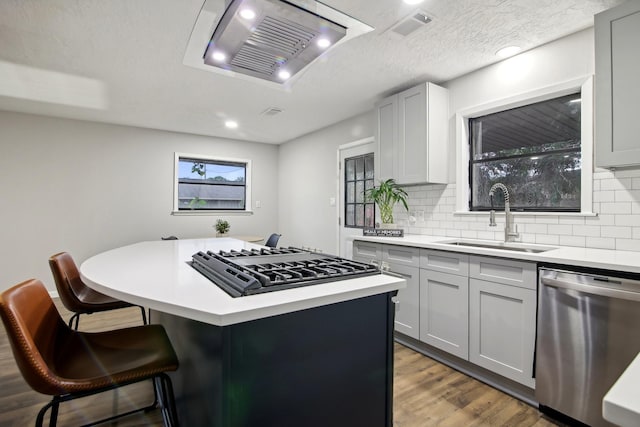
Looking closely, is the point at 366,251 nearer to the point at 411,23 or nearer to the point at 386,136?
the point at 386,136

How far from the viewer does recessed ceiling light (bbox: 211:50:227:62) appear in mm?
1538

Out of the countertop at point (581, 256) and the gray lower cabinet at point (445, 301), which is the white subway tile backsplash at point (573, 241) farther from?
the gray lower cabinet at point (445, 301)

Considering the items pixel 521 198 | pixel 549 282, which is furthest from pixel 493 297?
pixel 521 198

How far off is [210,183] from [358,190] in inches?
106

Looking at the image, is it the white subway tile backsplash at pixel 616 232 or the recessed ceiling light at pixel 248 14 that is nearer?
the recessed ceiling light at pixel 248 14

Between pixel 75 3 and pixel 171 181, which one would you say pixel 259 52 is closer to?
pixel 75 3

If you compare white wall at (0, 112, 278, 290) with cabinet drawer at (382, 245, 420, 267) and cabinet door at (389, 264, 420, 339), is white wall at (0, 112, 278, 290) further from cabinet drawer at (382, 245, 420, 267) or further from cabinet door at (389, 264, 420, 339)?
cabinet door at (389, 264, 420, 339)

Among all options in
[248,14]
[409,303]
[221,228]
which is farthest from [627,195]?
[221,228]

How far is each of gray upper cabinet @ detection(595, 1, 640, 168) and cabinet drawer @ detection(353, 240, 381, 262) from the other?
5.56 feet

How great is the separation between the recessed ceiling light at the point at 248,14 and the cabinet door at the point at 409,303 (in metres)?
2.13

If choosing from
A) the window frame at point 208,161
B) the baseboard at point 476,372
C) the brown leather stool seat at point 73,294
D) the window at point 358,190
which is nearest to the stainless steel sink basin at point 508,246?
the baseboard at point 476,372

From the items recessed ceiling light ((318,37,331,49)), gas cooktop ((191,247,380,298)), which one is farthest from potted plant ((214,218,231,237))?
recessed ceiling light ((318,37,331,49))

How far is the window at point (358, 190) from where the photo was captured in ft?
13.6

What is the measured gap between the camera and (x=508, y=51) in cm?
251
